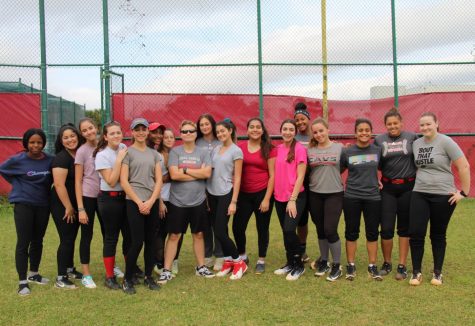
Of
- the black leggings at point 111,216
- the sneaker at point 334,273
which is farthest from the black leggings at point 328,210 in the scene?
the black leggings at point 111,216

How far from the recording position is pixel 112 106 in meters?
9.11

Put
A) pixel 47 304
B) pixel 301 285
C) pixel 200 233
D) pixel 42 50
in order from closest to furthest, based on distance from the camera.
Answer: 1. pixel 47 304
2. pixel 301 285
3. pixel 200 233
4. pixel 42 50

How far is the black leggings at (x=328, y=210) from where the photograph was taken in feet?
15.3

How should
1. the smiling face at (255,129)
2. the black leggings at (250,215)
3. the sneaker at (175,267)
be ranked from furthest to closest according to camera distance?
the sneaker at (175,267) < the black leggings at (250,215) < the smiling face at (255,129)

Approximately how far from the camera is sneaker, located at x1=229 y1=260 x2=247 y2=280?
4.78 metres

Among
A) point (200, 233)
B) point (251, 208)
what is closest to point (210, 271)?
point (200, 233)

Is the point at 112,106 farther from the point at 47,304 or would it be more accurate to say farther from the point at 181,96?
the point at 47,304

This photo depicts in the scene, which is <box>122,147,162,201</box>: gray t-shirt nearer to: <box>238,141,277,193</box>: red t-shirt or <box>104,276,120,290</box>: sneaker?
<box>104,276,120,290</box>: sneaker

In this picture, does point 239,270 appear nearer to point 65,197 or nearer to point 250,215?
point 250,215

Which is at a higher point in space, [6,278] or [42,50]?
[42,50]

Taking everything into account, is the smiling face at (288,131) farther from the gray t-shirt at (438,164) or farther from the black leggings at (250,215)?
the gray t-shirt at (438,164)

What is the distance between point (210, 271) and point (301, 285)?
42.5 inches

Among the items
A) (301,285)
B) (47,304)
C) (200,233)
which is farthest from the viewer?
(200,233)

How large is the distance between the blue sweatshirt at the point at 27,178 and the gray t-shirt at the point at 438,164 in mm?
3743
